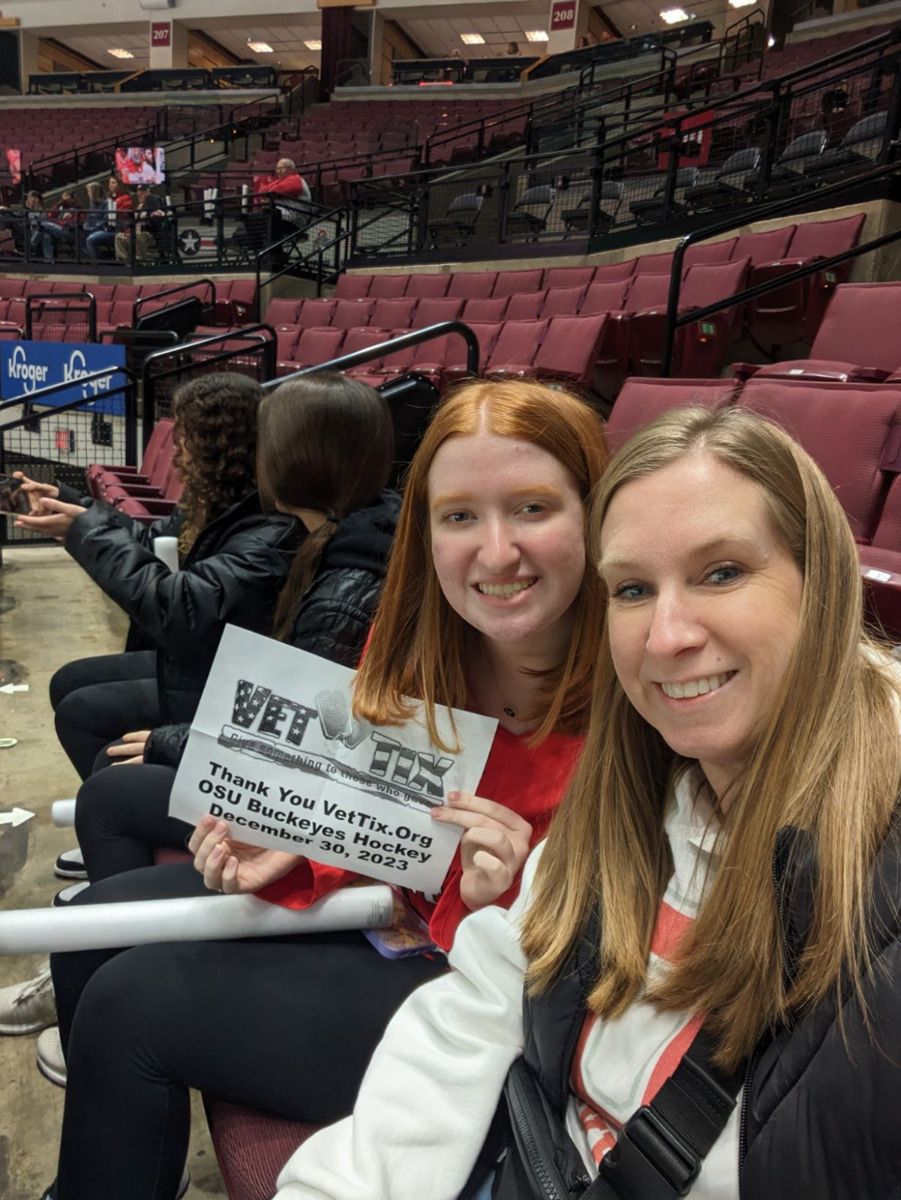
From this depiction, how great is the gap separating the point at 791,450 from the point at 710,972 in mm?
411

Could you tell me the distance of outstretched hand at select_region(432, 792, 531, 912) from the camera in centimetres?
92

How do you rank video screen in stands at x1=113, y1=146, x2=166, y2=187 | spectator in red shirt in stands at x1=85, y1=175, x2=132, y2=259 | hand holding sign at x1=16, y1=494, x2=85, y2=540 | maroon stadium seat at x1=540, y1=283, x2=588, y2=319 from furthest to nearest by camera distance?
video screen in stands at x1=113, y1=146, x2=166, y2=187 → spectator in red shirt in stands at x1=85, y1=175, x2=132, y2=259 → maroon stadium seat at x1=540, y1=283, x2=588, y2=319 → hand holding sign at x1=16, y1=494, x2=85, y2=540

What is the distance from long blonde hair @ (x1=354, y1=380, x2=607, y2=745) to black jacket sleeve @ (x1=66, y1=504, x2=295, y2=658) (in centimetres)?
50

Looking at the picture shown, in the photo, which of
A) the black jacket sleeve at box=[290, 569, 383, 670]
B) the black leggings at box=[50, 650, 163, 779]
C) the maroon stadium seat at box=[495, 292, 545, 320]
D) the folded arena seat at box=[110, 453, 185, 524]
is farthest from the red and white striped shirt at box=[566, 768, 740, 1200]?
the maroon stadium seat at box=[495, 292, 545, 320]

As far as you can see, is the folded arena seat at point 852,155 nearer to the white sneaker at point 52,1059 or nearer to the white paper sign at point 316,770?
the white paper sign at point 316,770

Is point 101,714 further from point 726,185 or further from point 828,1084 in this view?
point 726,185

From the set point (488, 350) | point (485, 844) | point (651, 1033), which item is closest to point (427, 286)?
point (488, 350)

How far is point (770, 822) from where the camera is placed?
62 centimetres

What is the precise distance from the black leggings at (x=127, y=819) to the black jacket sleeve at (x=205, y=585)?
0.27 metres

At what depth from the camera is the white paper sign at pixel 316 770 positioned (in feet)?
3.25

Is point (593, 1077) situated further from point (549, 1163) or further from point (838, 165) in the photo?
point (838, 165)

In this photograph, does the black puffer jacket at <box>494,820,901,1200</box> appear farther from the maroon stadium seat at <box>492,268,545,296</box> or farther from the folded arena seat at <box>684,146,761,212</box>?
the maroon stadium seat at <box>492,268,545,296</box>

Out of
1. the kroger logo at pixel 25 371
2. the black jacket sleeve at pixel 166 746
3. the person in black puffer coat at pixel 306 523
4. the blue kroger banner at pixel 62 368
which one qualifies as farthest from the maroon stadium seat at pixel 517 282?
the black jacket sleeve at pixel 166 746

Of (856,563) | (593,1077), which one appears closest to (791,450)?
(856,563)
